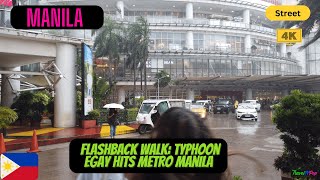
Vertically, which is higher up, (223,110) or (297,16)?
(297,16)

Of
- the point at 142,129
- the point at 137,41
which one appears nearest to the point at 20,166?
the point at 142,129

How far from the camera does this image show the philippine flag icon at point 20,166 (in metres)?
2.47

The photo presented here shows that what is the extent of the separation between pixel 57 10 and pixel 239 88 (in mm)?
49597

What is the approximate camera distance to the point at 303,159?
554cm

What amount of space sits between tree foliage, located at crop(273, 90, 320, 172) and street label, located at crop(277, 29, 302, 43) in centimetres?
224

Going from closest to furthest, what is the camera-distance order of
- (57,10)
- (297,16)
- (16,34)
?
1. (57,10)
2. (297,16)
3. (16,34)

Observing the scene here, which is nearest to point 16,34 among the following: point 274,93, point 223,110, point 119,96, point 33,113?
point 33,113

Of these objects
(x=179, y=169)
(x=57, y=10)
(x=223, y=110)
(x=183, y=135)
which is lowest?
(x=223, y=110)

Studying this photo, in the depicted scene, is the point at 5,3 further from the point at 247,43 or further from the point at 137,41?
the point at 247,43

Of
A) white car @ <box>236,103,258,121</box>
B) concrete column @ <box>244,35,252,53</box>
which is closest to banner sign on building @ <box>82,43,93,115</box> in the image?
white car @ <box>236,103,258,121</box>

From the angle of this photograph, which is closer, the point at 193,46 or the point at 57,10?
the point at 57,10

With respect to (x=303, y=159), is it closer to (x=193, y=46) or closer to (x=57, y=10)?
(x=57, y=10)

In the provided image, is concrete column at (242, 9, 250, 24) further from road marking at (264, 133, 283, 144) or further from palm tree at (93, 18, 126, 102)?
road marking at (264, 133, 283, 144)

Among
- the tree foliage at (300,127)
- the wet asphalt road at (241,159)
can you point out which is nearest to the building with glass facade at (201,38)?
the wet asphalt road at (241,159)
